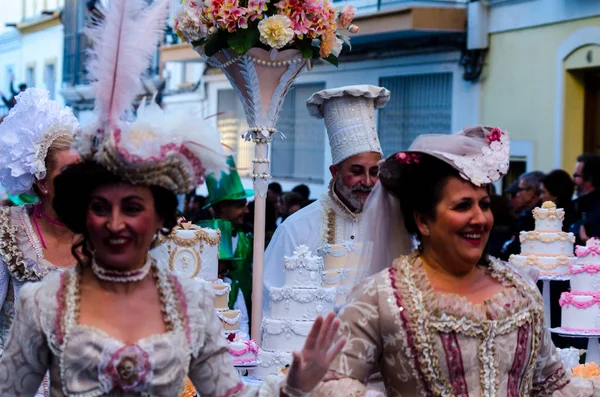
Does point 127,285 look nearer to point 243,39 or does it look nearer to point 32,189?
point 32,189

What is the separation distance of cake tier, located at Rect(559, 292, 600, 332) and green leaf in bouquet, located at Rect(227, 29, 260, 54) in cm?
282

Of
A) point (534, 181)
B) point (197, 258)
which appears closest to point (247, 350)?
point (197, 258)

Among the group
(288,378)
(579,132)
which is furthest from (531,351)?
(579,132)

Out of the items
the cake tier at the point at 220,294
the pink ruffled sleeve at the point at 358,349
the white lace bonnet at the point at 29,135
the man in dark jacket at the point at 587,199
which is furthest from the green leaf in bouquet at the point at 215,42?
the man in dark jacket at the point at 587,199

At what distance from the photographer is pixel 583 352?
23.5 feet

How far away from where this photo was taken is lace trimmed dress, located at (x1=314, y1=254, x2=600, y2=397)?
3.40m

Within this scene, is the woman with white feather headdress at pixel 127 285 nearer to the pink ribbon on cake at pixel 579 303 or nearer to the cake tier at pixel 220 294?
the cake tier at pixel 220 294

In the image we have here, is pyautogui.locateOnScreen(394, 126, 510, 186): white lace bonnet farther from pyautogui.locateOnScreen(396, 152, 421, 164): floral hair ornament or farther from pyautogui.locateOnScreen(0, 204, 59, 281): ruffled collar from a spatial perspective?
pyautogui.locateOnScreen(0, 204, 59, 281): ruffled collar

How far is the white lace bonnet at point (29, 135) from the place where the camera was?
182 inches

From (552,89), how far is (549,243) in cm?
587

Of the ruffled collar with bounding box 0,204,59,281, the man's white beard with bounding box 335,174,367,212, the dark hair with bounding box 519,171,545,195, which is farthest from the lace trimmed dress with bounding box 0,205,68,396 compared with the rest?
the dark hair with bounding box 519,171,545,195

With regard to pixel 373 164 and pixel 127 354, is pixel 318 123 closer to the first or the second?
pixel 373 164

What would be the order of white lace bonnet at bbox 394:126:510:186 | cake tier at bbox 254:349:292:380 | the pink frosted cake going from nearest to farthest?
white lace bonnet at bbox 394:126:510:186 → cake tier at bbox 254:349:292:380 → the pink frosted cake

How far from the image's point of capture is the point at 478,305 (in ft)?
11.5
